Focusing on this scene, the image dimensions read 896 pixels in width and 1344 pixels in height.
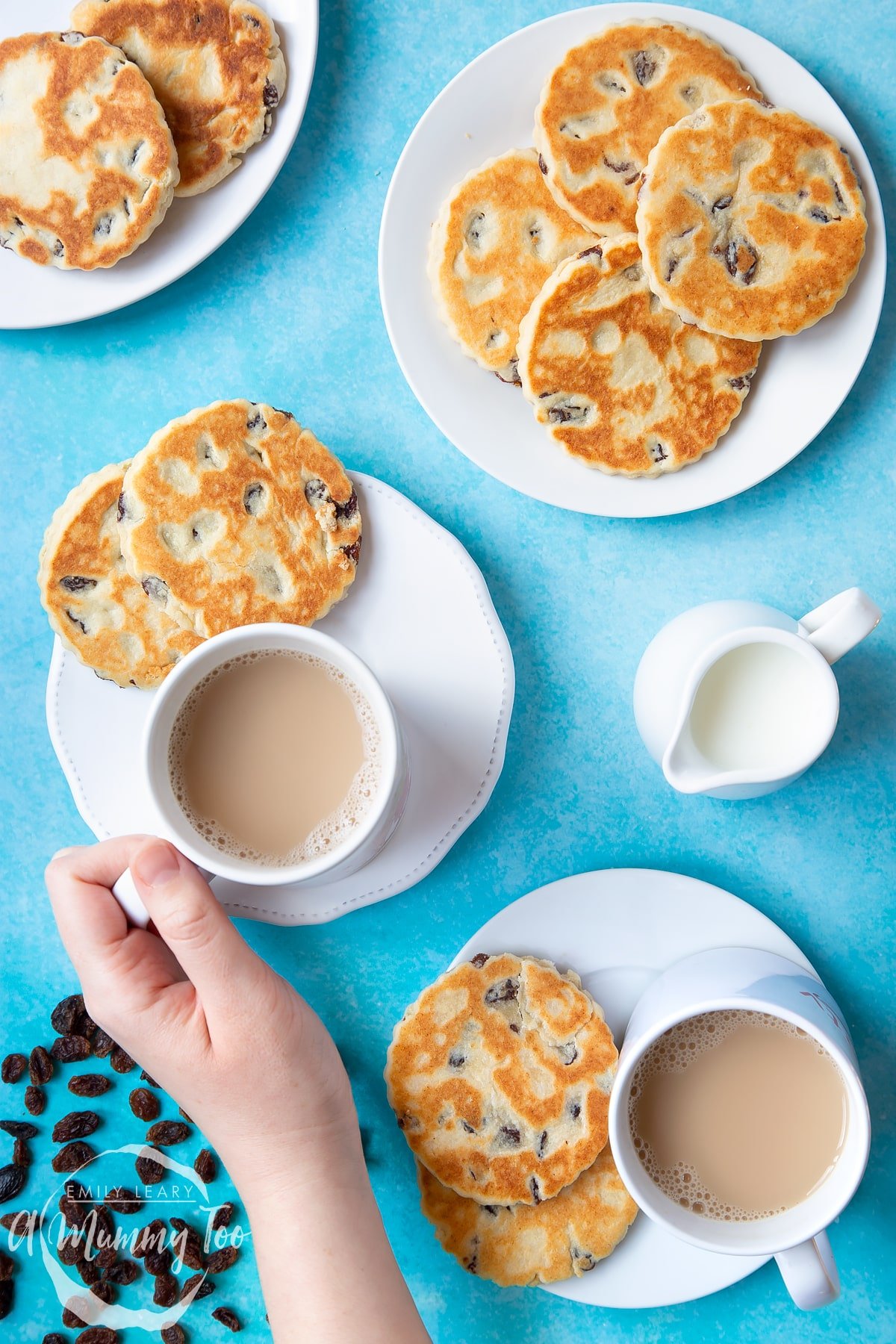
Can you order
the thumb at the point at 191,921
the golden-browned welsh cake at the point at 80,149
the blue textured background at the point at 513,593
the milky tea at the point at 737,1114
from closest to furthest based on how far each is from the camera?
the thumb at the point at 191,921, the milky tea at the point at 737,1114, the golden-browned welsh cake at the point at 80,149, the blue textured background at the point at 513,593

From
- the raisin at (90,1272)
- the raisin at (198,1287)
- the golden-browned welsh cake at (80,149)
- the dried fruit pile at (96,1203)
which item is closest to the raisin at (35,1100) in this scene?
the dried fruit pile at (96,1203)

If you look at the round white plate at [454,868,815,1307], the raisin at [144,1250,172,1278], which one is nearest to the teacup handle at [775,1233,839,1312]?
the round white plate at [454,868,815,1307]

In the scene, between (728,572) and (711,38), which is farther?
(728,572)

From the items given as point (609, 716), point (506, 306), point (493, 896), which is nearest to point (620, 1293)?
point (493, 896)

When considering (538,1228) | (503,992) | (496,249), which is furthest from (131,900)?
(496,249)

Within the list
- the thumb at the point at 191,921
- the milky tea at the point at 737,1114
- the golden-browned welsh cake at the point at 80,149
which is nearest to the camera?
the thumb at the point at 191,921

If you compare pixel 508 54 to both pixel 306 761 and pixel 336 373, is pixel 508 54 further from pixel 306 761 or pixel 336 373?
pixel 306 761

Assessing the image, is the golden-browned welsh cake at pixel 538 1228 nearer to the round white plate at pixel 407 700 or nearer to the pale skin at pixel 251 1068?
the pale skin at pixel 251 1068
